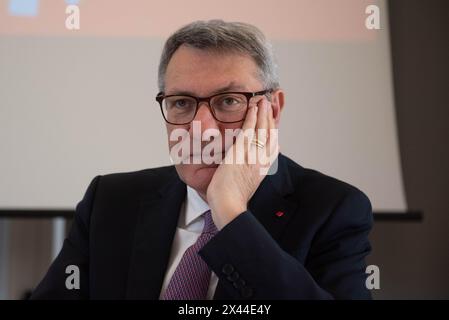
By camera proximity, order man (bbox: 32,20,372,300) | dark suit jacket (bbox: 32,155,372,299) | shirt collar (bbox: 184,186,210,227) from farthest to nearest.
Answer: shirt collar (bbox: 184,186,210,227) → man (bbox: 32,20,372,300) → dark suit jacket (bbox: 32,155,372,299)

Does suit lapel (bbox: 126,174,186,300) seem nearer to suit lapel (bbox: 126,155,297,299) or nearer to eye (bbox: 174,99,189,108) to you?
suit lapel (bbox: 126,155,297,299)

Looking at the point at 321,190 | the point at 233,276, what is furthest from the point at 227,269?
the point at 321,190

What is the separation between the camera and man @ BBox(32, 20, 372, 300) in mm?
1314

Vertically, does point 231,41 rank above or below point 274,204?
above

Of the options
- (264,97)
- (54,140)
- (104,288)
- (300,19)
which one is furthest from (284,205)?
(54,140)

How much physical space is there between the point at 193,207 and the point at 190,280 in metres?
0.22

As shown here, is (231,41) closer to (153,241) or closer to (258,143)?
(258,143)

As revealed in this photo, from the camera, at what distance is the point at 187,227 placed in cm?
144

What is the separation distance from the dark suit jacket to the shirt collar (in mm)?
32

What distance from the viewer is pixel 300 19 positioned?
6.09ft

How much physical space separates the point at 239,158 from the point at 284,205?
0.19 metres

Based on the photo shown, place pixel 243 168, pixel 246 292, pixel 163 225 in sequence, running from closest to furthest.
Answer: pixel 246 292 < pixel 243 168 < pixel 163 225

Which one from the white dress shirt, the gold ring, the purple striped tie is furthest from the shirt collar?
the gold ring

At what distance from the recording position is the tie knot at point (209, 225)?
138cm
